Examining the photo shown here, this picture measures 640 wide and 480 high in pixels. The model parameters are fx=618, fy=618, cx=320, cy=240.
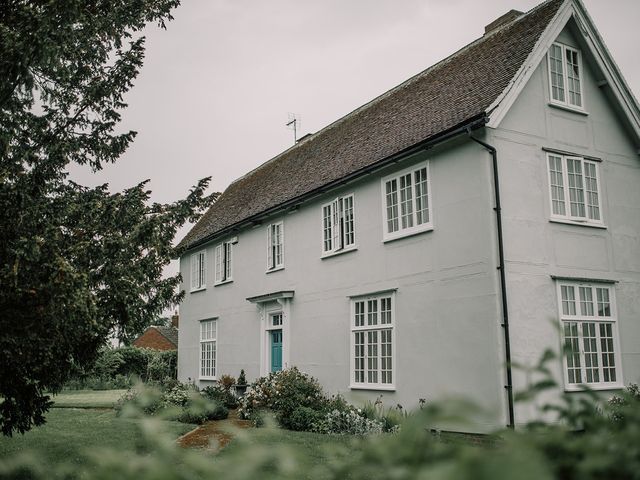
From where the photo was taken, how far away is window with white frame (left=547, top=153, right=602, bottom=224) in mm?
14312

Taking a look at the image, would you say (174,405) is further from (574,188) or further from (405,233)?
(574,188)

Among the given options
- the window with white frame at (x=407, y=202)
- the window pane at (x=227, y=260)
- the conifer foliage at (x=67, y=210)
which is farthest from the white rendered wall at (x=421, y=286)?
the conifer foliage at (x=67, y=210)

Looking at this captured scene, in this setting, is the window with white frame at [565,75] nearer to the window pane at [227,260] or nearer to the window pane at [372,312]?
the window pane at [372,312]

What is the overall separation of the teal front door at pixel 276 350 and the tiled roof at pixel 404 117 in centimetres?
419

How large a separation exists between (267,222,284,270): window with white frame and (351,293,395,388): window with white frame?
4.65 metres

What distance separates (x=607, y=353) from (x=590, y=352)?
0.55 meters

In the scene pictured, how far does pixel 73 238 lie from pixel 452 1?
16640 millimetres

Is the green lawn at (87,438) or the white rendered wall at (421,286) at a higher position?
the white rendered wall at (421,286)

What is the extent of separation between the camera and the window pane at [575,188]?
1452 cm

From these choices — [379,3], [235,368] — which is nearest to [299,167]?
[379,3]

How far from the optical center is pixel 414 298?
48.0ft

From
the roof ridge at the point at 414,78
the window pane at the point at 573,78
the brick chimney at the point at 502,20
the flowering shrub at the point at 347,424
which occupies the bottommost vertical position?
the flowering shrub at the point at 347,424

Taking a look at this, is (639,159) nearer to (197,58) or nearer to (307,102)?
(197,58)

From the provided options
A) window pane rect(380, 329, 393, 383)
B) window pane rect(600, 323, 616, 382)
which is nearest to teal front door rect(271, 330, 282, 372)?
window pane rect(380, 329, 393, 383)
